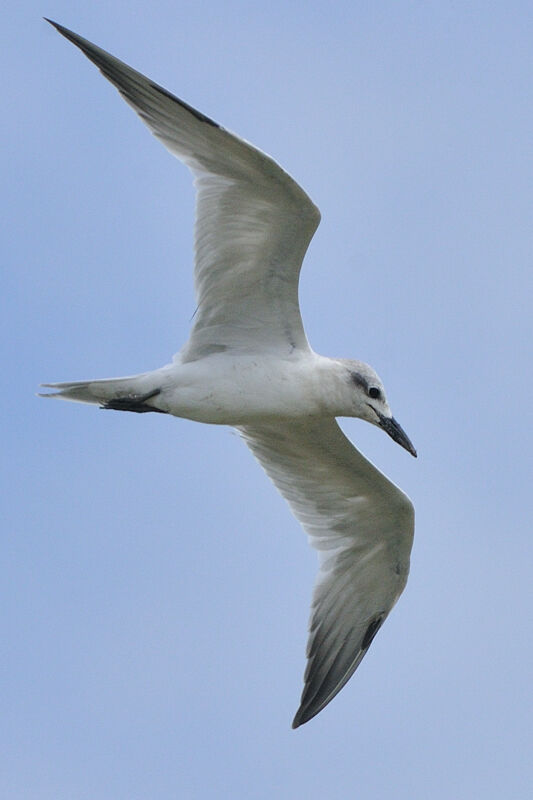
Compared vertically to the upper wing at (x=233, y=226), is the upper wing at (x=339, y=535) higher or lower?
lower

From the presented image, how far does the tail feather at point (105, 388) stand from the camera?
1259 cm

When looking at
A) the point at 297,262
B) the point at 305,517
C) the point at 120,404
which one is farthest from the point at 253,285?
the point at 305,517

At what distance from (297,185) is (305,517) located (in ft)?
11.7

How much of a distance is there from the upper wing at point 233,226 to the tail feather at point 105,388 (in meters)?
0.44

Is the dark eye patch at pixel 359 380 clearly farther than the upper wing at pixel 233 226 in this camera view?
Yes

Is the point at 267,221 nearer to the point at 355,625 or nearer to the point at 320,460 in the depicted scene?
the point at 320,460

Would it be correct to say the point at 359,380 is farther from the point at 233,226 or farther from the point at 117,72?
the point at 117,72

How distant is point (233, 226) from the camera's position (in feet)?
40.7

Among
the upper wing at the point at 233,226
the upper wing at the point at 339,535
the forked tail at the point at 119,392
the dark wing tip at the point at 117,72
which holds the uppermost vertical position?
the dark wing tip at the point at 117,72

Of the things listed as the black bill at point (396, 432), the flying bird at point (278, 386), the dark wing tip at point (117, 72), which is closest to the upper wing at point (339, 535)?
the flying bird at point (278, 386)

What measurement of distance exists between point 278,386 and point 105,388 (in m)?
1.42

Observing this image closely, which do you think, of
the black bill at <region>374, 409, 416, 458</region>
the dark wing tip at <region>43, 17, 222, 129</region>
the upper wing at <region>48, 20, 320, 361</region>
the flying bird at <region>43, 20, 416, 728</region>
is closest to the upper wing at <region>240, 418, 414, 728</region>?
the flying bird at <region>43, 20, 416, 728</region>

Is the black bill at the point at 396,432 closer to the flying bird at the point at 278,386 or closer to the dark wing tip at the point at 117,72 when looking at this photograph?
the flying bird at the point at 278,386

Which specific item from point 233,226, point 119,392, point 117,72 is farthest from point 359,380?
point 117,72
